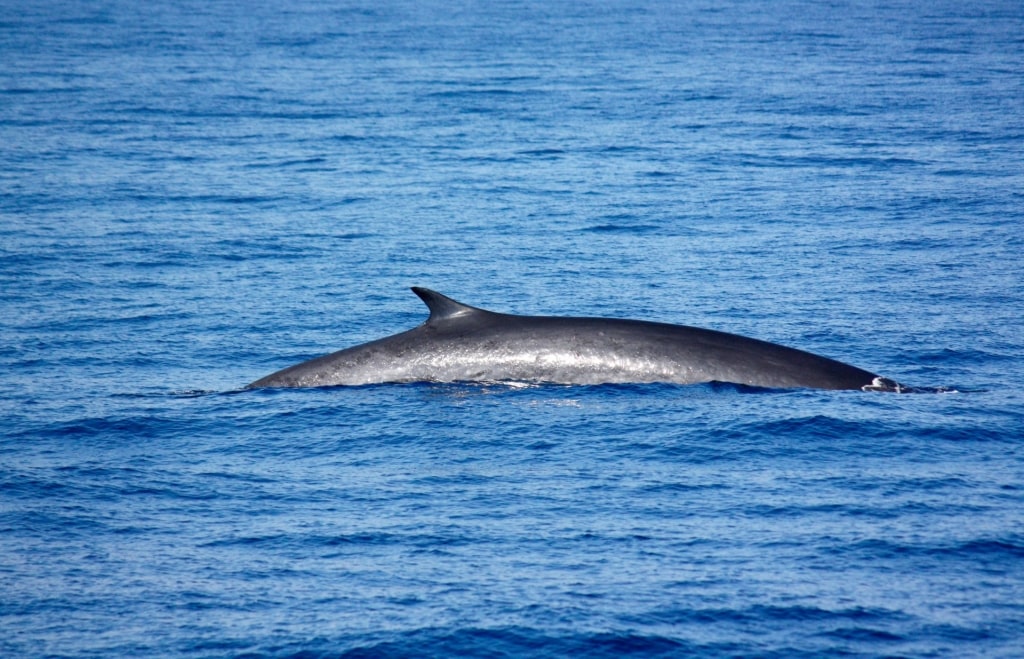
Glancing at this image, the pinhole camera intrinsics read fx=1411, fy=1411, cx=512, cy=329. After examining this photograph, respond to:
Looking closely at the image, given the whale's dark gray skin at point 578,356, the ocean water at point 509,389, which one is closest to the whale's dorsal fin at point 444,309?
the whale's dark gray skin at point 578,356

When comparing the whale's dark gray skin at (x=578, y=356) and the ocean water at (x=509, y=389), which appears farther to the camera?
the whale's dark gray skin at (x=578, y=356)

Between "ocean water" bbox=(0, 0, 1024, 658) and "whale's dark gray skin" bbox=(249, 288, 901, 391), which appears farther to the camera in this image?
"whale's dark gray skin" bbox=(249, 288, 901, 391)

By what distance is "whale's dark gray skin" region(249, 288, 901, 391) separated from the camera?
46.0 ft

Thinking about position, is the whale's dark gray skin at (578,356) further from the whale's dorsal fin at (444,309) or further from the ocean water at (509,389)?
the ocean water at (509,389)

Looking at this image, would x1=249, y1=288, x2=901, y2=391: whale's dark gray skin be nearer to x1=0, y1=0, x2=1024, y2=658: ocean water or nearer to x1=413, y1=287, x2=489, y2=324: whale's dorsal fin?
x1=413, y1=287, x2=489, y2=324: whale's dorsal fin

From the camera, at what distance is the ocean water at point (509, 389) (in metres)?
9.41

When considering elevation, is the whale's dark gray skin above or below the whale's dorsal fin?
below

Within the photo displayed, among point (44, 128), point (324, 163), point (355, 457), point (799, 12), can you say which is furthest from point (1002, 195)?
point (799, 12)

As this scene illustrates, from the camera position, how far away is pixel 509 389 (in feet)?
45.5

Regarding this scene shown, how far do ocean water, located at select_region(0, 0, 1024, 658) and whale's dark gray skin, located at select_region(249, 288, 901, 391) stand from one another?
28 cm

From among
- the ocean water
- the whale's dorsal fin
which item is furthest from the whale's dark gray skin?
the ocean water

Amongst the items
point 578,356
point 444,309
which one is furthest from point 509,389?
point 444,309

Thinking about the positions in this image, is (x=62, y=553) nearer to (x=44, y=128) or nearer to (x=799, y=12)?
(x=44, y=128)

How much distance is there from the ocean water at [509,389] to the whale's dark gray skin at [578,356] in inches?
11.1
